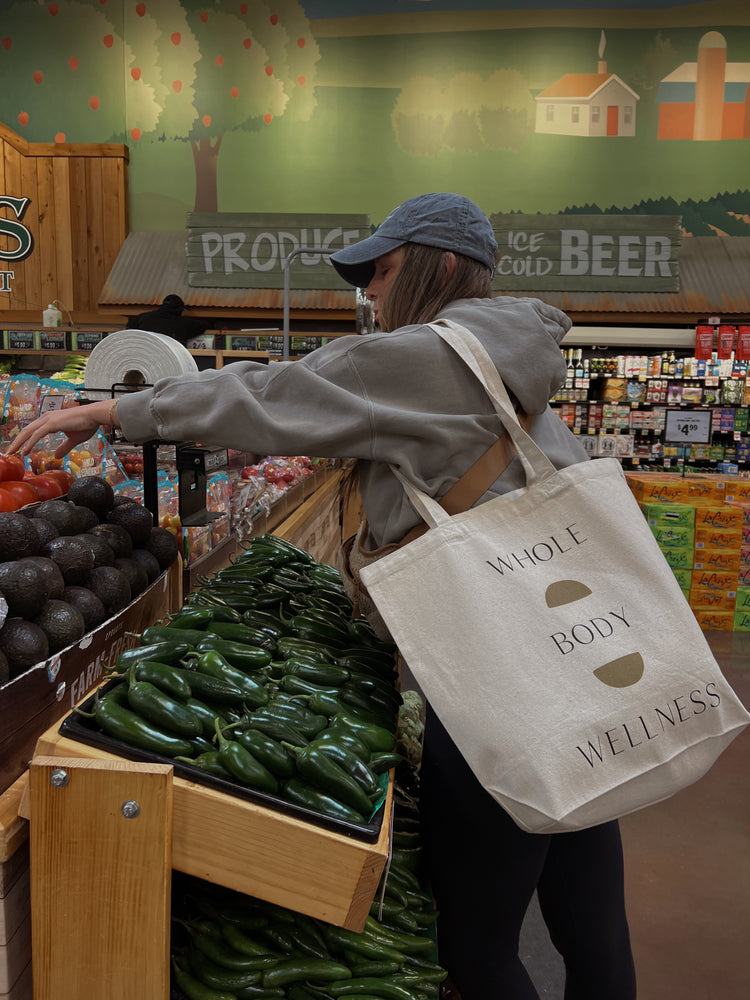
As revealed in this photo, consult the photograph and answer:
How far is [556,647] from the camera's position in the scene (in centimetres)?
100

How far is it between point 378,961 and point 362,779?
0.44 metres

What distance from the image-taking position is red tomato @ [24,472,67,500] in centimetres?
177

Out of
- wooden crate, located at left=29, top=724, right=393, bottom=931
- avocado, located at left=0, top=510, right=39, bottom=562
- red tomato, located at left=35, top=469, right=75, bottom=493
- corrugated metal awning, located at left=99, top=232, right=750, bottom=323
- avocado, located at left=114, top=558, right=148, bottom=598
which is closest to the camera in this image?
wooden crate, located at left=29, top=724, right=393, bottom=931

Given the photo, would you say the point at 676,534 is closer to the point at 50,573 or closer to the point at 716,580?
the point at 716,580

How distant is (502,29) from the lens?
32.8 feet

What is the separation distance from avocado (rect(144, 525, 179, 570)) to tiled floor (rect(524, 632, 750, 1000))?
1.33 meters

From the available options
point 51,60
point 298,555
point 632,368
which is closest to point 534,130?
point 632,368

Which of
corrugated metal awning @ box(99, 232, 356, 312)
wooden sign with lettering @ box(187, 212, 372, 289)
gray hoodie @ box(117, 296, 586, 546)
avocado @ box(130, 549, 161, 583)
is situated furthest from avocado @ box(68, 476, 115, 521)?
wooden sign with lettering @ box(187, 212, 372, 289)

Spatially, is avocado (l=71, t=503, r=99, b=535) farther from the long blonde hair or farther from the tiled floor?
the tiled floor

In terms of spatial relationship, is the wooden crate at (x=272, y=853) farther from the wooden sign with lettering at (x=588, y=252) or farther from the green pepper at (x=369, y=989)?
the wooden sign with lettering at (x=588, y=252)

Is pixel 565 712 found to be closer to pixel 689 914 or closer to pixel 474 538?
pixel 474 538

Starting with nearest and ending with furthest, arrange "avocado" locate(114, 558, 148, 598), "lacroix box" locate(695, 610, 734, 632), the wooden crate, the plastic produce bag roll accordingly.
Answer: the wooden crate < "avocado" locate(114, 558, 148, 598) < the plastic produce bag roll < "lacroix box" locate(695, 610, 734, 632)

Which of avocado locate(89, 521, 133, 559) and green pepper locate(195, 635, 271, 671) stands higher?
avocado locate(89, 521, 133, 559)

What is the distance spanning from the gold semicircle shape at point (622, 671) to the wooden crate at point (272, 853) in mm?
363
